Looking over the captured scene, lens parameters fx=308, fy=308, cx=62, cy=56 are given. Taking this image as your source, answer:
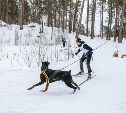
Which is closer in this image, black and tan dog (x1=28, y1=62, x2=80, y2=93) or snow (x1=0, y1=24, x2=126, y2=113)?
snow (x1=0, y1=24, x2=126, y2=113)

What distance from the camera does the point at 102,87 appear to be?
34.2 ft

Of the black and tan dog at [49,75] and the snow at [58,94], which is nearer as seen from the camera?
the snow at [58,94]

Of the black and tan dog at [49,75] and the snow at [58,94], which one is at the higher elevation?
the black and tan dog at [49,75]

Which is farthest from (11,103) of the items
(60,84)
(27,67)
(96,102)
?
(27,67)

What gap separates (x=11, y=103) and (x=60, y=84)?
3175 mm

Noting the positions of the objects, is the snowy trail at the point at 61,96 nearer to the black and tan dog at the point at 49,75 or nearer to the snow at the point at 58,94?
the snow at the point at 58,94

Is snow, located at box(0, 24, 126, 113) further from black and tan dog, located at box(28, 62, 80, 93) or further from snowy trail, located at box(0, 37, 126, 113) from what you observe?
black and tan dog, located at box(28, 62, 80, 93)

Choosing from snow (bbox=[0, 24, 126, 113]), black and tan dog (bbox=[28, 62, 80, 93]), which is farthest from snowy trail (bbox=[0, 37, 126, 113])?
black and tan dog (bbox=[28, 62, 80, 93])

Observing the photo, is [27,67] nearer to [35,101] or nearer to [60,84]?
[60,84]

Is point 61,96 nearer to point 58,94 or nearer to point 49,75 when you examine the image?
point 58,94

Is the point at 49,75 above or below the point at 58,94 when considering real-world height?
above

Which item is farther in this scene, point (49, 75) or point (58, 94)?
point (58, 94)

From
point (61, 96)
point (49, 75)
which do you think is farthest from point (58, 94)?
point (49, 75)

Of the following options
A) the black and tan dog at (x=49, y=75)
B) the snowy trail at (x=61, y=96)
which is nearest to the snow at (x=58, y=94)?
the snowy trail at (x=61, y=96)
